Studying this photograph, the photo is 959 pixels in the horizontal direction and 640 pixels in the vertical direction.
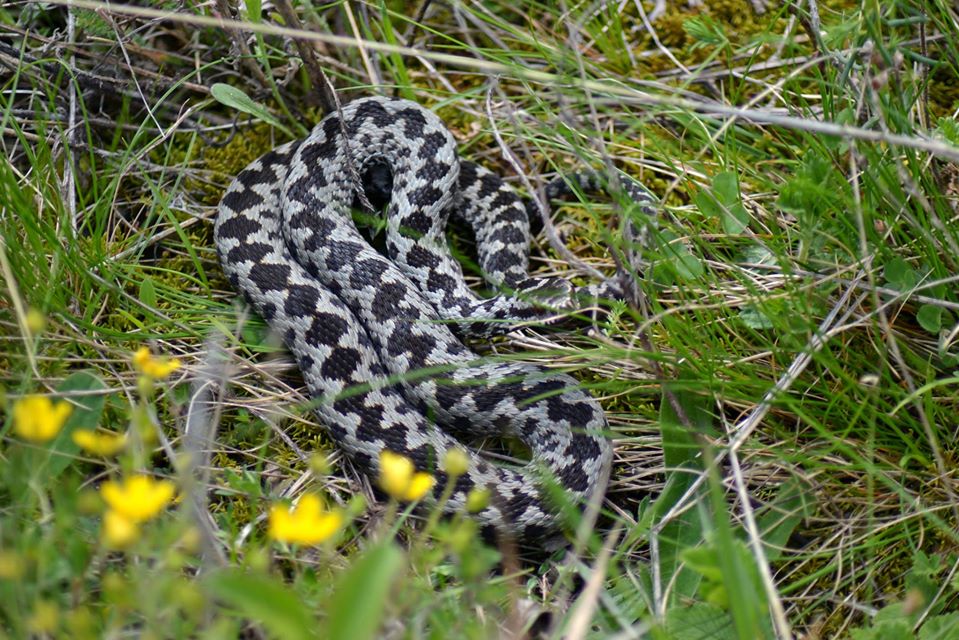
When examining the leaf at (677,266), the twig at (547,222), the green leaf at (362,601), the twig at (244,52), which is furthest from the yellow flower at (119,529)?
the twig at (244,52)

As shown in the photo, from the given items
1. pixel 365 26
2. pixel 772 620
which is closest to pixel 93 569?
pixel 772 620

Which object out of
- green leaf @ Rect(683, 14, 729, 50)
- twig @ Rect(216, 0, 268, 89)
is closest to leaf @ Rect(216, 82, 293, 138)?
twig @ Rect(216, 0, 268, 89)

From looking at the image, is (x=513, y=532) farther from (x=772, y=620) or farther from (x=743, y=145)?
(x=743, y=145)

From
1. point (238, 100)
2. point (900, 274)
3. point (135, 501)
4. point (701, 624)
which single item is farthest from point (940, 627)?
point (238, 100)

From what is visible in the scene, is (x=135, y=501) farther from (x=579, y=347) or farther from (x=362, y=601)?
(x=579, y=347)

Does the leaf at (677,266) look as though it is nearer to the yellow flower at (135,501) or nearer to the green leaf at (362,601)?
the green leaf at (362,601)

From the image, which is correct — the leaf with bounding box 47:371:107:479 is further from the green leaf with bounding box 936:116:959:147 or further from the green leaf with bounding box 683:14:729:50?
the green leaf with bounding box 936:116:959:147
